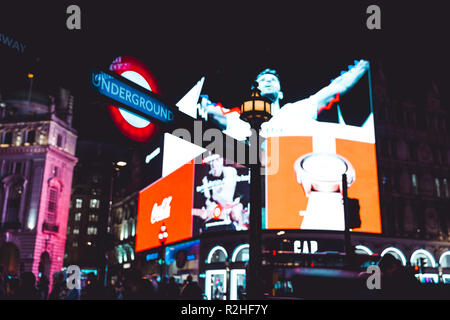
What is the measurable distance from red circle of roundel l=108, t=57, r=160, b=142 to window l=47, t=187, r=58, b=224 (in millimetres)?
52110

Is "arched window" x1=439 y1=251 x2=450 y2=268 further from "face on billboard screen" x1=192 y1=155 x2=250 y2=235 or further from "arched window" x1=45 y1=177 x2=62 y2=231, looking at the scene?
"arched window" x1=45 y1=177 x2=62 y2=231

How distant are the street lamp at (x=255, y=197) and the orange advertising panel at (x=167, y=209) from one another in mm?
29312

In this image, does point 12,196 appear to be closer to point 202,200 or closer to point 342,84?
point 202,200

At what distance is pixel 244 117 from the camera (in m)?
8.44

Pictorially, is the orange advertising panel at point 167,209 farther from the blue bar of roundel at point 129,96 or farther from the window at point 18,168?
the blue bar of roundel at point 129,96

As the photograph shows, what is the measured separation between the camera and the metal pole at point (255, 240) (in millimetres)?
6844

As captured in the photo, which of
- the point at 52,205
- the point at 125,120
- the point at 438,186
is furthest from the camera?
the point at 52,205

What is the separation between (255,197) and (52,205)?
52966 mm

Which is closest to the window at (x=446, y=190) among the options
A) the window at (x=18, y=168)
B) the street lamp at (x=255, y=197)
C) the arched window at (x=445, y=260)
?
the arched window at (x=445, y=260)

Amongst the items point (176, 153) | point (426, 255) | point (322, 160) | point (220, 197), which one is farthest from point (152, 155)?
point (426, 255)

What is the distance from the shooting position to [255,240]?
7305 millimetres

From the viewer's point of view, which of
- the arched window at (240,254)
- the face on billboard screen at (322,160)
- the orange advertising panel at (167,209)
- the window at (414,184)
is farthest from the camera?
the orange advertising panel at (167,209)

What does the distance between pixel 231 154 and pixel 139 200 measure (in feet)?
157
